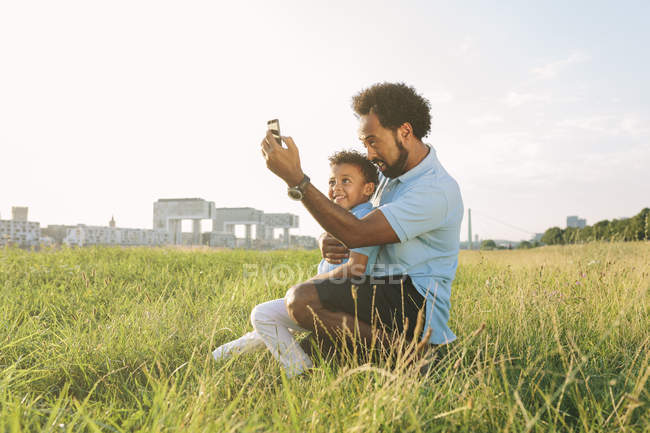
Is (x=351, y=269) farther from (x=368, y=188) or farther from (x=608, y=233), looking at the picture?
(x=608, y=233)

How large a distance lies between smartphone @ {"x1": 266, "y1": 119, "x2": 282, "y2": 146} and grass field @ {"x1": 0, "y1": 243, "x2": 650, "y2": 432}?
122cm

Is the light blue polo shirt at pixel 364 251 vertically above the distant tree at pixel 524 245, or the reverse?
the light blue polo shirt at pixel 364 251

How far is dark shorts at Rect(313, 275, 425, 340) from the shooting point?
7.85ft

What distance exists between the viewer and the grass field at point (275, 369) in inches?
63.2

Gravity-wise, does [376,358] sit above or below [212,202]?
below

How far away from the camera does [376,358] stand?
2432mm

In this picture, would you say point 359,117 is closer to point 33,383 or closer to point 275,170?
point 275,170

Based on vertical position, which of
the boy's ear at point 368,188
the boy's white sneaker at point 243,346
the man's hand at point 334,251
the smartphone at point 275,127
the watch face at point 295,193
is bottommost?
the boy's white sneaker at point 243,346

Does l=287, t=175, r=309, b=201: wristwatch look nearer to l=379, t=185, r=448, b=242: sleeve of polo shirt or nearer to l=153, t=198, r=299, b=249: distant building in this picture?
l=379, t=185, r=448, b=242: sleeve of polo shirt

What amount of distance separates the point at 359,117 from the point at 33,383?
2622mm

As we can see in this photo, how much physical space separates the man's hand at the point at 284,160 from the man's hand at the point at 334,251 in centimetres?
59

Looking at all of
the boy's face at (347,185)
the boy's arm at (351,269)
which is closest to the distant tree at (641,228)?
the boy's face at (347,185)

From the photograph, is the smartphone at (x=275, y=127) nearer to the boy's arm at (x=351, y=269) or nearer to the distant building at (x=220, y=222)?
the boy's arm at (x=351, y=269)

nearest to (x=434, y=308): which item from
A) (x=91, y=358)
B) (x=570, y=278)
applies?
(x=91, y=358)
